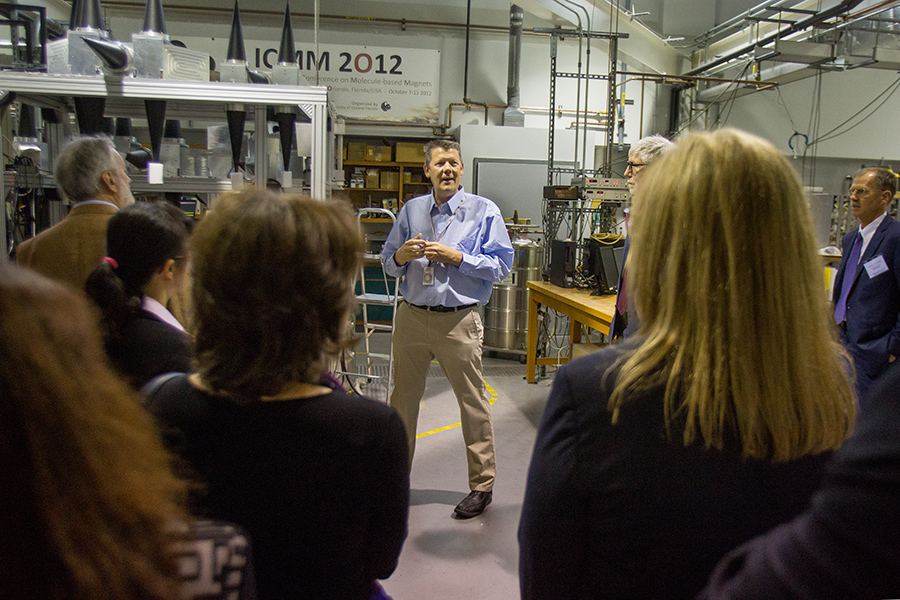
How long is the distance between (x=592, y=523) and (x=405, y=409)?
1.94 metres

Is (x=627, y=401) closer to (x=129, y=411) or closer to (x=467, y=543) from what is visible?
(x=129, y=411)

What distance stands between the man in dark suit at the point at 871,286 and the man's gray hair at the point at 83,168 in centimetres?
348

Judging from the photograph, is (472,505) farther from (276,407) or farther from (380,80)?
(380,80)

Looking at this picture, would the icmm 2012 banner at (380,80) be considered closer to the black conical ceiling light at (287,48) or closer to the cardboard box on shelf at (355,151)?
the cardboard box on shelf at (355,151)

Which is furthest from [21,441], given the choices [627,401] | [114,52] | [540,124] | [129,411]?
[540,124]

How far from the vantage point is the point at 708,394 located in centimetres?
68

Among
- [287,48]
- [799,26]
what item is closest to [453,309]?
[287,48]

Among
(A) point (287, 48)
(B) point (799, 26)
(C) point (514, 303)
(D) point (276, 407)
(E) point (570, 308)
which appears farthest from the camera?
(C) point (514, 303)

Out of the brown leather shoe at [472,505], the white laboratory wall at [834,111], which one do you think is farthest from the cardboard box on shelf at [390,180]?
the brown leather shoe at [472,505]

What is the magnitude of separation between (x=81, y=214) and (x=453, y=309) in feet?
4.84

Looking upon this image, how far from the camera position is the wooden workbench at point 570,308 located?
3340 mm

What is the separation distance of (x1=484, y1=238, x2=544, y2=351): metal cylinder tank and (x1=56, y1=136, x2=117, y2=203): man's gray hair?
3884mm

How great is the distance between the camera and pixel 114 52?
7.63ft

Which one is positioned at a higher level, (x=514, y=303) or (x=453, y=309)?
(x=453, y=309)
